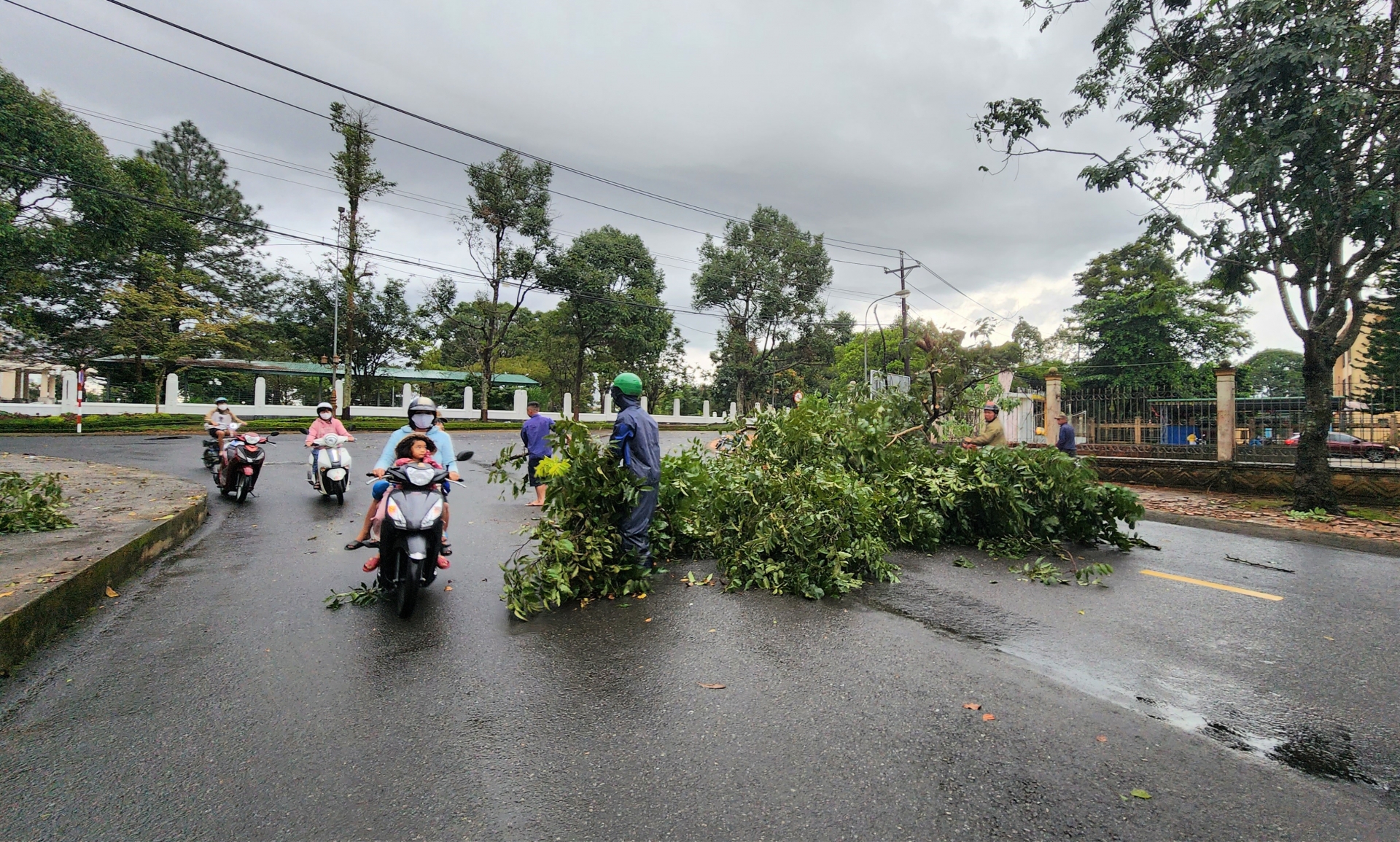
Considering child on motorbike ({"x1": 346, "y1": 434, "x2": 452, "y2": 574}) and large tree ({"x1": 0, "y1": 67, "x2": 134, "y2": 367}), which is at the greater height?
large tree ({"x1": 0, "y1": 67, "x2": 134, "y2": 367})

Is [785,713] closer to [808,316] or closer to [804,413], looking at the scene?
[804,413]

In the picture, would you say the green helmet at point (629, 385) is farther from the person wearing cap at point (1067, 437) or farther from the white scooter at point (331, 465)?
the person wearing cap at point (1067, 437)

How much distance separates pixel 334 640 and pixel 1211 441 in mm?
15990

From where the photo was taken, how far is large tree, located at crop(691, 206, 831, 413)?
152 feet

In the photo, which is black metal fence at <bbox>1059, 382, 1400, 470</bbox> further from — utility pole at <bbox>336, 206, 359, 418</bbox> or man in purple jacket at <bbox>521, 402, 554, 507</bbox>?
utility pole at <bbox>336, 206, 359, 418</bbox>

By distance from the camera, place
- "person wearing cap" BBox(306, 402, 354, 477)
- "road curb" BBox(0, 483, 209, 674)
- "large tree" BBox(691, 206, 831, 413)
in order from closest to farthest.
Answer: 1. "road curb" BBox(0, 483, 209, 674)
2. "person wearing cap" BBox(306, 402, 354, 477)
3. "large tree" BBox(691, 206, 831, 413)

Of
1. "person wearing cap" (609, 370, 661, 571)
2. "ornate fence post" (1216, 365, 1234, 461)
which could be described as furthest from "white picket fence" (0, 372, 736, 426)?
"person wearing cap" (609, 370, 661, 571)

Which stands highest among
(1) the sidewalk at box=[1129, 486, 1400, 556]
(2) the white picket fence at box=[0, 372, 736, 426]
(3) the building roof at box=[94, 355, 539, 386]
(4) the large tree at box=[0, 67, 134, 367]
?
(4) the large tree at box=[0, 67, 134, 367]

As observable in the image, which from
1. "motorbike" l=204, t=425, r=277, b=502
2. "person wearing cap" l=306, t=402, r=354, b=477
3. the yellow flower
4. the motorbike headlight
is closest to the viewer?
the motorbike headlight

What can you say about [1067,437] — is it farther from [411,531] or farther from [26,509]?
[26,509]

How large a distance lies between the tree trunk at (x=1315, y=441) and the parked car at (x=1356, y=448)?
0.32 m

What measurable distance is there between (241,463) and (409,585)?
6665 millimetres

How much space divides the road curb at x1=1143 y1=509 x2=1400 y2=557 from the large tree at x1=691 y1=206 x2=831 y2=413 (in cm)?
3732

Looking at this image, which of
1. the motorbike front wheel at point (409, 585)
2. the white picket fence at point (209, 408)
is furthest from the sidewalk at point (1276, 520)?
the white picket fence at point (209, 408)
